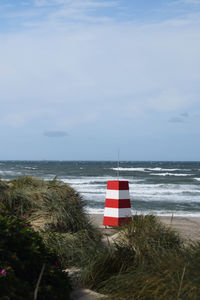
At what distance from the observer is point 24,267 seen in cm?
361

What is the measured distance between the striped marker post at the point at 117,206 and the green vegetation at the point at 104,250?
2.28 ft

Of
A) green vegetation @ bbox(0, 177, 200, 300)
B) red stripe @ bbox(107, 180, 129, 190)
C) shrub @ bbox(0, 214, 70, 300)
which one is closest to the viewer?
shrub @ bbox(0, 214, 70, 300)

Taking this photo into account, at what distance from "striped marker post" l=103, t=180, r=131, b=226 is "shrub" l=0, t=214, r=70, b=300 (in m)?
3.47

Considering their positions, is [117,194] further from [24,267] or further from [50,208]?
[24,267]

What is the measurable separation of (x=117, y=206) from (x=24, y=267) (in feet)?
13.4

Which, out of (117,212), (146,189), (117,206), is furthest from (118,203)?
(146,189)

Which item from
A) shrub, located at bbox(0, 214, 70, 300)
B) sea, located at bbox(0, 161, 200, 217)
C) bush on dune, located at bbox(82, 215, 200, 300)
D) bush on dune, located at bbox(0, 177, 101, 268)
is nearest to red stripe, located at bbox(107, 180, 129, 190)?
sea, located at bbox(0, 161, 200, 217)

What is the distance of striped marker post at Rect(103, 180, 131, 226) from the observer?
7.57 meters

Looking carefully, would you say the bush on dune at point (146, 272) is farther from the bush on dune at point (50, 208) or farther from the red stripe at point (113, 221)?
the red stripe at point (113, 221)

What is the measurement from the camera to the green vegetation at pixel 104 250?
140 inches

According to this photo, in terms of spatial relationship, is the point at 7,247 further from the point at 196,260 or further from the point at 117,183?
the point at 117,183

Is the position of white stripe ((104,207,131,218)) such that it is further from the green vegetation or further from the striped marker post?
the green vegetation

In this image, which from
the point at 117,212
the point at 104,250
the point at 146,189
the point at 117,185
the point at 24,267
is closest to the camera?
the point at 24,267

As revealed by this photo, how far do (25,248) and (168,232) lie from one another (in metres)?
2.60
